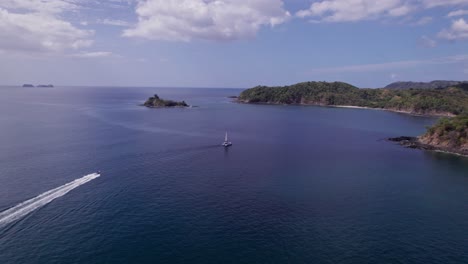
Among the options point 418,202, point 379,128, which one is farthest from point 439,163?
point 379,128

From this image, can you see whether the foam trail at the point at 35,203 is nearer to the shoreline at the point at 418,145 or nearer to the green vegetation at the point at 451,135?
the shoreline at the point at 418,145

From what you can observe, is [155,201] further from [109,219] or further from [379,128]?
[379,128]

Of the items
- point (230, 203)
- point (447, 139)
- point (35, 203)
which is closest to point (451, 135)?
point (447, 139)

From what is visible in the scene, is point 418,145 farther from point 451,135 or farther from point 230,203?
point 230,203

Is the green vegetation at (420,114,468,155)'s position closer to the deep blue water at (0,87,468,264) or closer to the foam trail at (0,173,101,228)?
the deep blue water at (0,87,468,264)

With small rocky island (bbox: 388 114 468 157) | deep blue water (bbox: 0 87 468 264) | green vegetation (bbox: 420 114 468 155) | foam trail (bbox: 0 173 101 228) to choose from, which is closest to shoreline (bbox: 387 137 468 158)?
small rocky island (bbox: 388 114 468 157)

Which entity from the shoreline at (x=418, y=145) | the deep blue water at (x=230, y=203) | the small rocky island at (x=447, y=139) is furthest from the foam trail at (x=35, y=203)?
the small rocky island at (x=447, y=139)
